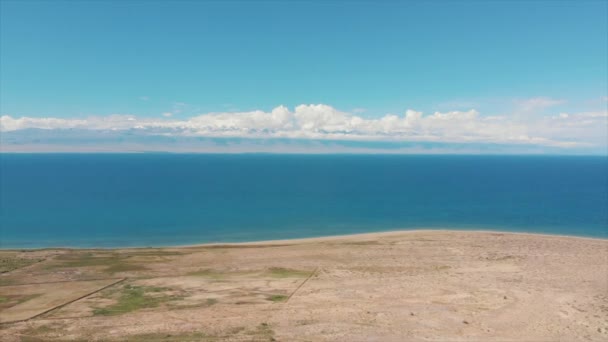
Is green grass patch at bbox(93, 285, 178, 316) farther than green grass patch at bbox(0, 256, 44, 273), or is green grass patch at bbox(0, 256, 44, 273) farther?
green grass patch at bbox(0, 256, 44, 273)

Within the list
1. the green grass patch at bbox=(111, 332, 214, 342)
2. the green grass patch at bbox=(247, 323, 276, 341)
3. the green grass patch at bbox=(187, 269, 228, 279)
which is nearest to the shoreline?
the green grass patch at bbox=(187, 269, 228, 279)

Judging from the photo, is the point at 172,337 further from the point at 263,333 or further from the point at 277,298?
the point at 277,298

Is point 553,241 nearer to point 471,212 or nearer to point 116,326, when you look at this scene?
point 471,212

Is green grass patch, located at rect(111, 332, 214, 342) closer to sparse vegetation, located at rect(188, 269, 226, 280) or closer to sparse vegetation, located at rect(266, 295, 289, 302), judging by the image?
sparse vegetation, located at rect(266, 295, 289, 302)

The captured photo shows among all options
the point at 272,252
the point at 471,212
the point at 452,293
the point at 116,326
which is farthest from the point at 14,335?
the point at 471,212

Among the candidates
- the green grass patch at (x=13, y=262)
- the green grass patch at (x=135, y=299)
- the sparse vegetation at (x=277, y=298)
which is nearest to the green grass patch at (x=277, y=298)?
the sparse vegetation at (x=277, y=298)

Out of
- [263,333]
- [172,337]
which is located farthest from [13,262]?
[263,333]
